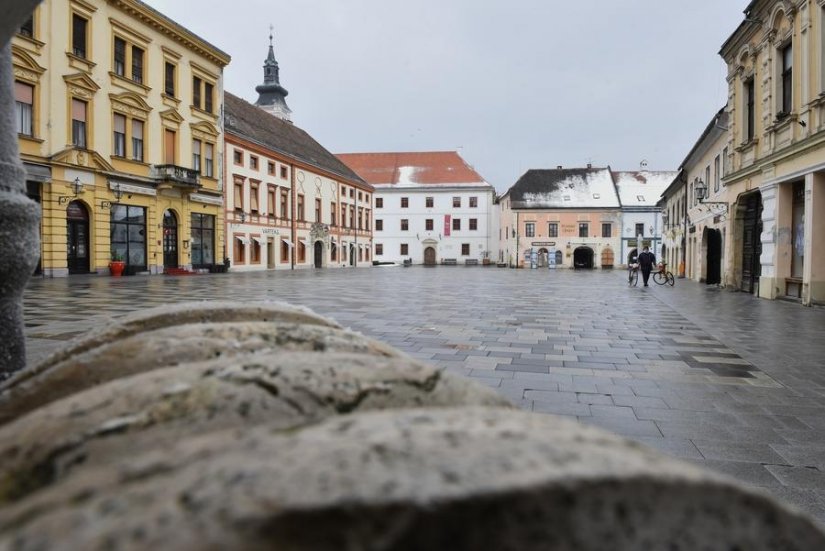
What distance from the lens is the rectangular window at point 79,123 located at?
23938 millimetres

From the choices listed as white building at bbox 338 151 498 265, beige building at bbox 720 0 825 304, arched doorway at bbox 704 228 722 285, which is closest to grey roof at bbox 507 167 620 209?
A: white building at bbox 338 151 498 265

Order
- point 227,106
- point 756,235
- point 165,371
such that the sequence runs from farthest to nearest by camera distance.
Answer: point 227,106 → point 756,235 → point 165,371

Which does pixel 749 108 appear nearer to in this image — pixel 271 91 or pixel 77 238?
pixel 77 238

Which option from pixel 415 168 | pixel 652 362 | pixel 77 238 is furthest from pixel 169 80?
pixel 415 168

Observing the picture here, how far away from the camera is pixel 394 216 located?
7231 cm

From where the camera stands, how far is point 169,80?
29.9 m

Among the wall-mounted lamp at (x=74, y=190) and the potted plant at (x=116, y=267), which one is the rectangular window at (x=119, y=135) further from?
the potted plant at (x=116, y=267)

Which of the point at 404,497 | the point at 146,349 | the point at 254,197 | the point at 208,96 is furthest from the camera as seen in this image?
the point at 254,197

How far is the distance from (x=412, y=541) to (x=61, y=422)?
51 cm

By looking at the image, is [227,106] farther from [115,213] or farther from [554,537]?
[554,537]

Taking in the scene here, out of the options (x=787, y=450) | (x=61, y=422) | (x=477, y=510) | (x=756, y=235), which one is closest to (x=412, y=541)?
(x=477, y=510)

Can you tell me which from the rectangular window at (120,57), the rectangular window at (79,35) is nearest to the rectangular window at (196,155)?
the rectangular window at (120,57)

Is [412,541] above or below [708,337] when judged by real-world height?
above

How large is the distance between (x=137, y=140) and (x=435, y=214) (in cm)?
4651
